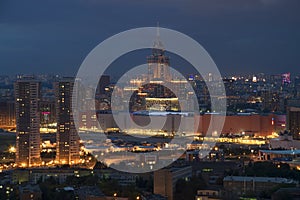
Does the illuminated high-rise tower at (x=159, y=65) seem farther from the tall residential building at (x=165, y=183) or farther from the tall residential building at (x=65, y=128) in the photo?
the tall residential building at (x=165, y=183)

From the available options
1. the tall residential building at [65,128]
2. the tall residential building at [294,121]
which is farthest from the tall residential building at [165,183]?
the tall residential building at [294,121]

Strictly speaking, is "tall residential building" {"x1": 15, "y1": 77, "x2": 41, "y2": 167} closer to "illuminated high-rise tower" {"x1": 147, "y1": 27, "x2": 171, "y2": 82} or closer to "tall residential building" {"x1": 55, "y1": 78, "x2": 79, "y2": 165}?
"tall residential building" {"x1": 55, "y1": 78, "x2": 79, "y2": 165}

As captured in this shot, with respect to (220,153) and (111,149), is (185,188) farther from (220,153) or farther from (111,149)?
(111,149)

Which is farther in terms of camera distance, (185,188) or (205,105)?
(205,105)

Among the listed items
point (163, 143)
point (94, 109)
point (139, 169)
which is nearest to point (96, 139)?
point (163, 143)

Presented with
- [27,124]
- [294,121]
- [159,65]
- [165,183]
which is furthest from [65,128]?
[159,65]
